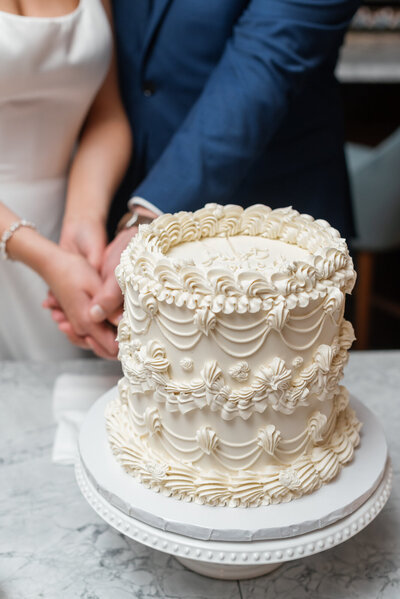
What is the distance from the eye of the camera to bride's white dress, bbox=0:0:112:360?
1.58m

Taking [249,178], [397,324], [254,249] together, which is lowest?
[397,324]

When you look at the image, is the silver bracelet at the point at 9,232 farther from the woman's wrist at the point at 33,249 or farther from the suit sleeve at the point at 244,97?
the suit sleeve at the point at 244,97

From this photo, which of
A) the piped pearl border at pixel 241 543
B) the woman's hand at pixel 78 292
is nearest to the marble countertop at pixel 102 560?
the piped pearl border at pixel 241 543

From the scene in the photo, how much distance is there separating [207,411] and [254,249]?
259 mm

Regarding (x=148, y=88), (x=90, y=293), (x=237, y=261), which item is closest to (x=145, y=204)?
(x=90, y=293)

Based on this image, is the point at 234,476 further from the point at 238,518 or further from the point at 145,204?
the point at 145,204

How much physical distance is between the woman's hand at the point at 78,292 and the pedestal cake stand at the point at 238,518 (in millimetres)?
396

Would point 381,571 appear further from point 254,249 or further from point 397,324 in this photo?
point 397,324

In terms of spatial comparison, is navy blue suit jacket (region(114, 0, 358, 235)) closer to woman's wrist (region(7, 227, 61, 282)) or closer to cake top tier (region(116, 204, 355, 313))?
woman's wrist (region(7, 227, 61, 282))

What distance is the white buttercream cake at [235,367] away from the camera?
3.20 feet

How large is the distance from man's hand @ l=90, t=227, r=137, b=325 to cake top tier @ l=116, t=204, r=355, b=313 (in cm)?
28

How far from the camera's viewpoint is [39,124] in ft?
5.66

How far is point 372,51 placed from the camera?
4250 millimetres

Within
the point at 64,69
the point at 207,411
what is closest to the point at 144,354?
the point at 207,411
